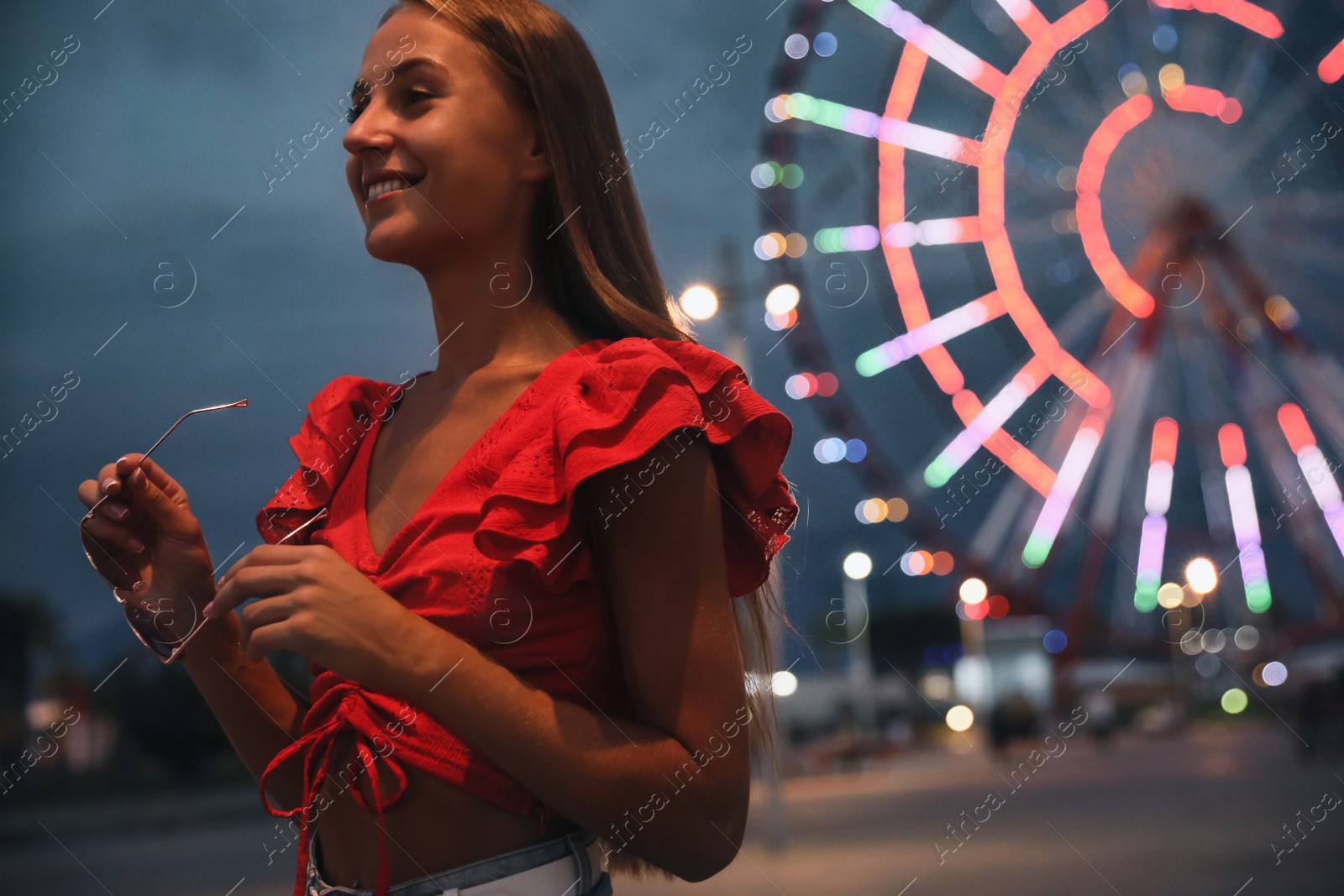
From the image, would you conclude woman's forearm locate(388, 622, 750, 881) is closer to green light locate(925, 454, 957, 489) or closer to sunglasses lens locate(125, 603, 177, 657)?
sunglasses lens locate(125, 603, 177, 657)

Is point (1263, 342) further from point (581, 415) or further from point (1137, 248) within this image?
point (581, 415)

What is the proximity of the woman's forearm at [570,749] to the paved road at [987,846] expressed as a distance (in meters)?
4.91

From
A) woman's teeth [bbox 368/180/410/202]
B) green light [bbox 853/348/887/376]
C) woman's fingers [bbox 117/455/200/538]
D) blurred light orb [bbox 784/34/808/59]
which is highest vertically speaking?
blurred light orb [bbox 784/34/808/59]

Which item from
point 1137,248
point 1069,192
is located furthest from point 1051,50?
point 1137,248

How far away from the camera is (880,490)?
10.1 m

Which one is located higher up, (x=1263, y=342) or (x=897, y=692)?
(x=1263, y=342)

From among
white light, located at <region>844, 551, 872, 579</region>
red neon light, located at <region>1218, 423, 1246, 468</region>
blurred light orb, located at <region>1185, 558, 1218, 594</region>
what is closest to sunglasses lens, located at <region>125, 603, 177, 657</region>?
red neon light, located at <region>1218, 423, 1246, 468</region>

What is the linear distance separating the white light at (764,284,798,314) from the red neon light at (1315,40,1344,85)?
415 cm

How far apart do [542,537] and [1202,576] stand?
452 inches

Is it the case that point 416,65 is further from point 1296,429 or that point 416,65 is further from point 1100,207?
point 1296,429

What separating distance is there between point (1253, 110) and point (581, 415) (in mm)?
9488

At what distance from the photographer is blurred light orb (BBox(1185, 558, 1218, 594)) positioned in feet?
36.5

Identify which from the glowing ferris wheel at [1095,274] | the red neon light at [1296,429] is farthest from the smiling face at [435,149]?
the red neon light at [1296,429]

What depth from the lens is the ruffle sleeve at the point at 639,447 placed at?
1.07 meters
